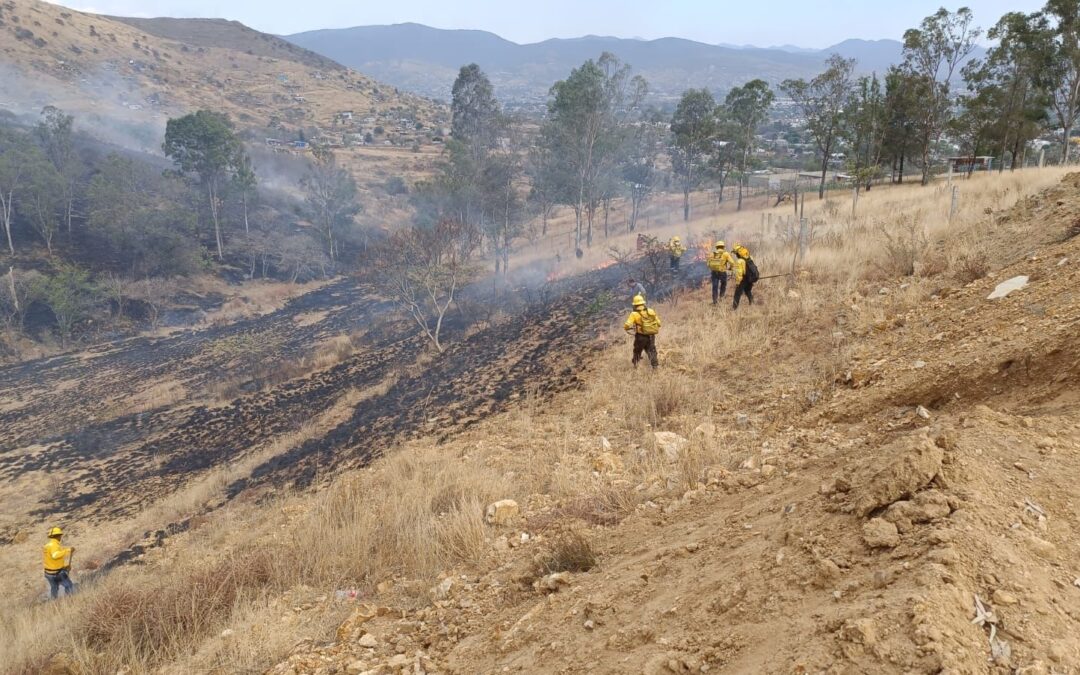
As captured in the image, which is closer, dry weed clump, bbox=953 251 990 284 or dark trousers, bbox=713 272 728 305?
dry weed clump, bbox=953 251 990 284

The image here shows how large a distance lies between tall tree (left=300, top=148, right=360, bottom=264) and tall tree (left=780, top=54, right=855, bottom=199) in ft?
97.1

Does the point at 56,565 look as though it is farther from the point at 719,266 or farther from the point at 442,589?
the point at 719,266

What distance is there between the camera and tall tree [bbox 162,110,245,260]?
121 ft

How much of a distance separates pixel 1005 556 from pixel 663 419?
5073 mm

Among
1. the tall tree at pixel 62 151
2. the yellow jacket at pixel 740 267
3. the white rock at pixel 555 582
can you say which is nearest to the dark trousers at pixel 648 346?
the yellow jacket at pixel 740 267

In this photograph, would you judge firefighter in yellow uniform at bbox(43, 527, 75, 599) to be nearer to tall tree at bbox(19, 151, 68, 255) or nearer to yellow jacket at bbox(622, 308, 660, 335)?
yellow jacket at bbox(622, 308, 660, 335)

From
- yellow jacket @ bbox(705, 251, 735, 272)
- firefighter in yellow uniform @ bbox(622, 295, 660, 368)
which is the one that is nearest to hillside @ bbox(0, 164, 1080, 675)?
firefighter in yellow uniform @ bbox(622, 295, 660, 368)

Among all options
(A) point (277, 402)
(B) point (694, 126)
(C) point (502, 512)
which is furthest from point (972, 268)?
(B) point (694, 126)

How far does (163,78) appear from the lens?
3088 inches

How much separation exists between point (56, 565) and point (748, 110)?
36227 millimetres

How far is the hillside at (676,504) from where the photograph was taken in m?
2.55

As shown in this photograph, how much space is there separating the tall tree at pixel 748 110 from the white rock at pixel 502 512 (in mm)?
31529

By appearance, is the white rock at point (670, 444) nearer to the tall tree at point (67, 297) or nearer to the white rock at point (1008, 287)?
the white rock at point (1008, 287)

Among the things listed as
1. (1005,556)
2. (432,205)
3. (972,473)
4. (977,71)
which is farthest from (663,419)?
(432,205)
